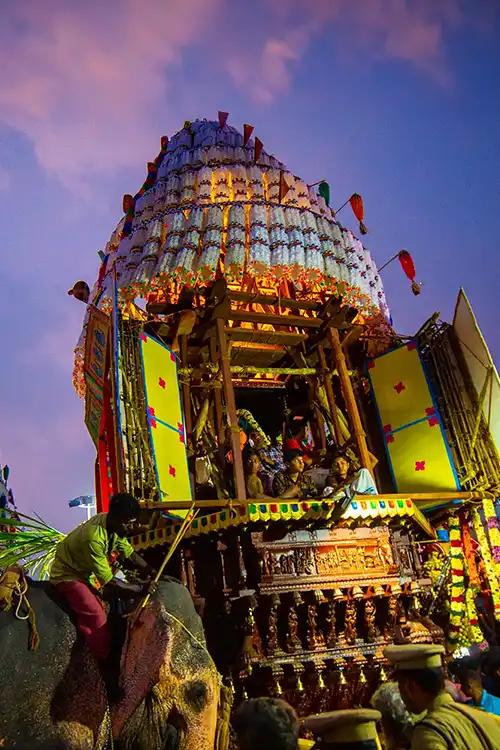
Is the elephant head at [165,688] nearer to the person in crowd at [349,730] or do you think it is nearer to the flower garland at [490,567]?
the person in crowd at [349,730]

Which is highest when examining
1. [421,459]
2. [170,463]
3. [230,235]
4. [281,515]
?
[230,235]

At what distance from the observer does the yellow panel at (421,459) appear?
11.9 meters

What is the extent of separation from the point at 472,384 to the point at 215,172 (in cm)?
773

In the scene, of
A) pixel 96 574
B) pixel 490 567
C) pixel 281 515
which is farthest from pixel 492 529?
pixel 96 574

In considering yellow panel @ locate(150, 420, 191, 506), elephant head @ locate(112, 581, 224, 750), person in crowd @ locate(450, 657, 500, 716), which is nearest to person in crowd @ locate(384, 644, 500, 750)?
elephant head @ locate(112, 581, 224, 750)

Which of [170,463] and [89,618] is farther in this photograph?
[170,463]

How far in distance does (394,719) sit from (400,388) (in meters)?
9.65

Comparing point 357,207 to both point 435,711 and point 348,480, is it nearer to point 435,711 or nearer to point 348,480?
point 348,480

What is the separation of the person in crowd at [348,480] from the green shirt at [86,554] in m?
5.13

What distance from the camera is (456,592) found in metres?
11.6

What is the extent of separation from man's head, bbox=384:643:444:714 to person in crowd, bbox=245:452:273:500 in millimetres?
6712

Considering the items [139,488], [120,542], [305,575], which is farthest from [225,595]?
[120,542]

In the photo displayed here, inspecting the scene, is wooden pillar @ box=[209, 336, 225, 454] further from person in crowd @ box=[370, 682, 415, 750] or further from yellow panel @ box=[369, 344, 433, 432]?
person in crowd @ box=[370, 682, 415, 750]

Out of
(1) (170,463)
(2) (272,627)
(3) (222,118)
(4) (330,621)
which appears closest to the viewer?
(2) (272,627)
